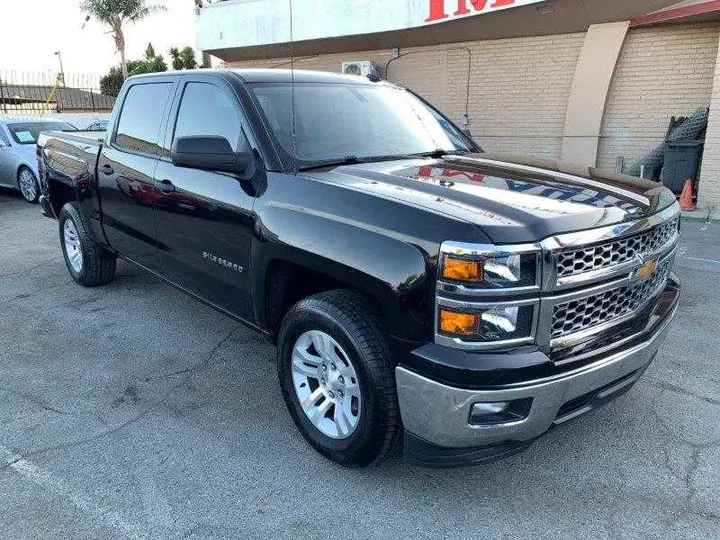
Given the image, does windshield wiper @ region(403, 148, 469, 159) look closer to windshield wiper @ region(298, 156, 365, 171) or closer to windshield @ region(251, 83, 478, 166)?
windshield @ region(251, 83, 478, 166)

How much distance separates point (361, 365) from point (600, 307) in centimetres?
108

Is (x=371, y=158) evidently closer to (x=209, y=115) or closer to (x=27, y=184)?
(x=209, y=115)

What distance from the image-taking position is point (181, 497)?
2.74 m

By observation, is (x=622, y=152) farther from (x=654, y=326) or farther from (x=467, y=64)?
(x=654, y=326)

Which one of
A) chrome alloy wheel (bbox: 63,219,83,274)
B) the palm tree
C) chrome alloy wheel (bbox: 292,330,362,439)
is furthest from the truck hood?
the palm tree

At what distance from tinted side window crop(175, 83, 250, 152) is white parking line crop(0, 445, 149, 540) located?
1.96 m

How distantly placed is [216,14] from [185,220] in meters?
14.0

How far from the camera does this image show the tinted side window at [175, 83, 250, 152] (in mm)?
3436

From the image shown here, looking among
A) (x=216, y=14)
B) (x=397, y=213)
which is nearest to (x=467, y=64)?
(x=216, y=14)

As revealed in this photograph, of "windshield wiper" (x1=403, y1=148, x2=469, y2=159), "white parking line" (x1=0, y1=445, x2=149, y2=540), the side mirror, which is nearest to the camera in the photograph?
"white parking line" (x1=0, y1=445, x2=149, y2=540)

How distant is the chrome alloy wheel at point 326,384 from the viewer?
280cm

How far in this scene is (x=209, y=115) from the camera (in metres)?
3.70

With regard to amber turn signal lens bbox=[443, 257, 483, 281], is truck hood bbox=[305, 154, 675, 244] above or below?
above

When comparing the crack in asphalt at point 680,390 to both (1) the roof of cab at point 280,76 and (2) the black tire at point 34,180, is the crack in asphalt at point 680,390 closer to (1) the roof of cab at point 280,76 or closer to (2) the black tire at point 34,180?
(1) the roof of cab at point 280,76
